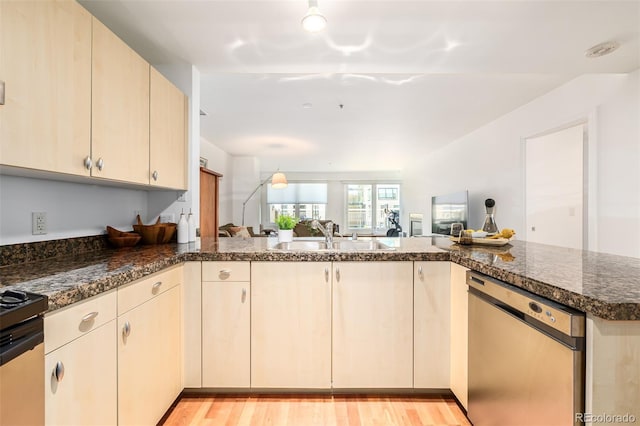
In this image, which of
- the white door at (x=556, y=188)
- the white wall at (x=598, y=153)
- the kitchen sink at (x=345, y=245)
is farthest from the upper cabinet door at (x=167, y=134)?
the white door at (x=556, y=188)

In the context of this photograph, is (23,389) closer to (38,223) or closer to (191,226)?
(38,223)

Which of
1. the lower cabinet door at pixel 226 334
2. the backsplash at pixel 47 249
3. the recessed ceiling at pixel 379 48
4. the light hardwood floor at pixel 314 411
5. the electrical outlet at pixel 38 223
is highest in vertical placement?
the recessed ceiling at pixel 379 48

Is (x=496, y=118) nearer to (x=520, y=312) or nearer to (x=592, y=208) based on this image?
(x=592, y=208)

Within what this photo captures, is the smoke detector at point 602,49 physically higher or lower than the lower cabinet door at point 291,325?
higher

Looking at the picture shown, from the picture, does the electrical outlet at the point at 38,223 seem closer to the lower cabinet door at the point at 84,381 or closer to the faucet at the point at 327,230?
the lower cabinet door at the point at 84,381

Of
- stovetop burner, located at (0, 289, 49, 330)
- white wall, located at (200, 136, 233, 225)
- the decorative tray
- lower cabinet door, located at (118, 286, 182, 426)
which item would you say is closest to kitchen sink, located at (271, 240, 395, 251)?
the decorative tray

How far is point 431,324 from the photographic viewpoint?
180cm

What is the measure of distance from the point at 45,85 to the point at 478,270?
6.34 ft

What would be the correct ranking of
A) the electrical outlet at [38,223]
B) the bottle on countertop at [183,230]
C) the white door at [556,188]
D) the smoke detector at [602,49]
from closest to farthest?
the electrical outlet at [38,223] < the smoke detector at [602,49] < the bottle on countertop at [183,230] < the white door at [556,188]

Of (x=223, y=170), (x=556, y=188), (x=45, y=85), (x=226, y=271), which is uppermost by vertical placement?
(x=223, y=170)

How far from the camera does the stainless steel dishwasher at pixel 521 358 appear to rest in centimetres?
90

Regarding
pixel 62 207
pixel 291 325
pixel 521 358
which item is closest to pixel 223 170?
pixel 62 207

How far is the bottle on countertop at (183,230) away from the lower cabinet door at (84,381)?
1066 millimetres

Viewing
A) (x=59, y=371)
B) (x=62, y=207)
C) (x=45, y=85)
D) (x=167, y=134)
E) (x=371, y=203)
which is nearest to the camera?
(x=59, y=371)
